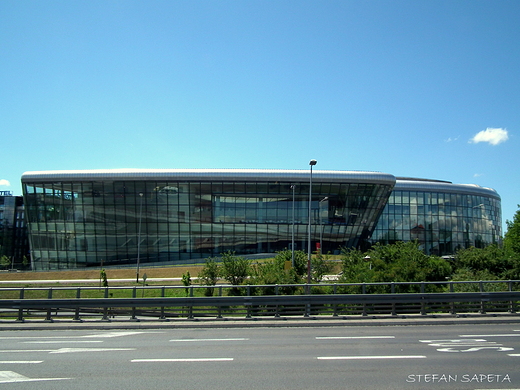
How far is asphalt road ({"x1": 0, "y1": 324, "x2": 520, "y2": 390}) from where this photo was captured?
23.9ft

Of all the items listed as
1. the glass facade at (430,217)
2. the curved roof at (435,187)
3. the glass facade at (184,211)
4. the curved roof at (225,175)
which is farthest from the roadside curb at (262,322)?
the curved roof at (435,187)

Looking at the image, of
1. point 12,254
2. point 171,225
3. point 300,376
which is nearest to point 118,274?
point 171,225

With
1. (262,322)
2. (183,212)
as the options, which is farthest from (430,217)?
(262,322)

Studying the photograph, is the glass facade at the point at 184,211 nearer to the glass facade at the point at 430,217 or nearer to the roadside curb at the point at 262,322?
the glass facade at the point at 430,217

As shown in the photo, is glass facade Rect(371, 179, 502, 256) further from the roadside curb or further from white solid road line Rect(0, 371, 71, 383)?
white solid road line Rect(0, 371, 71, 383)

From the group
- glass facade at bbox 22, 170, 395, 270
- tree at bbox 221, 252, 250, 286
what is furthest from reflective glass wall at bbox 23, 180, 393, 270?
tree at bbox 221, 252, 250, 286

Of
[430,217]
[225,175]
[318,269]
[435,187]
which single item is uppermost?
[435,187]

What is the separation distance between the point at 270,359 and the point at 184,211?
147ft

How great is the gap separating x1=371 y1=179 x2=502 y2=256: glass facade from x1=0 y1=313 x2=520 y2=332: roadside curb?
50.4 m

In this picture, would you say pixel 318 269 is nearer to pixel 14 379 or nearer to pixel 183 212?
pixel 14 379

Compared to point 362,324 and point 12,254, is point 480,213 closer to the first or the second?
point 362,324

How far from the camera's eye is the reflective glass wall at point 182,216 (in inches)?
2071

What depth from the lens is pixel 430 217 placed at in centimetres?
6619

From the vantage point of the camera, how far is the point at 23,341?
487 inches
